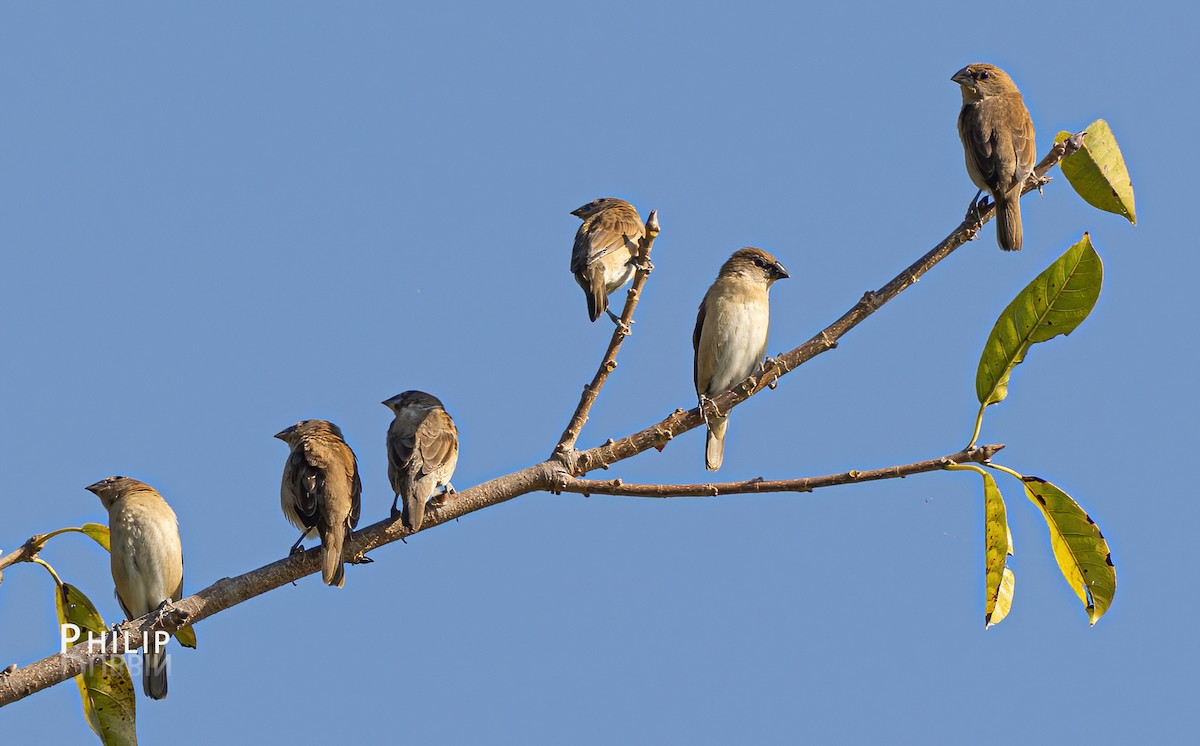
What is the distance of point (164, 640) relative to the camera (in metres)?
5.69

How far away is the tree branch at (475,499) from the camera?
4.89 metres

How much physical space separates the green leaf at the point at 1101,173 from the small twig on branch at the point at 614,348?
77.8 inches

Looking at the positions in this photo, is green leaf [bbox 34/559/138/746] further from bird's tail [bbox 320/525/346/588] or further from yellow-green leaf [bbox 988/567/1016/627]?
yellow-green leaf [bbox 988/567/1016/627]

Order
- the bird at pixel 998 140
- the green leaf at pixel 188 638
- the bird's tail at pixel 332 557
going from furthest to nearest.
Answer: the bird at pixel 998 140
the green leaf at pixel 188 638
the bird's tail at pixel 332 557

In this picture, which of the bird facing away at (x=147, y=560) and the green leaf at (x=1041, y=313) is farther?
the bird facing away at (x=147, y=560)

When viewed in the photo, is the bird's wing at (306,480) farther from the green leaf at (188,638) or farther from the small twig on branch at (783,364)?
the small twig on branch at (783,364)

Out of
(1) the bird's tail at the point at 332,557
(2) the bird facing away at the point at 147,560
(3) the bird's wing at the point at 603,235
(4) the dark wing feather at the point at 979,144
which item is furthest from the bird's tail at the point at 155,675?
(4) the dark wing feather at the point at 979,144

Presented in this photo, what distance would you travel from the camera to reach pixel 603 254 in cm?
848

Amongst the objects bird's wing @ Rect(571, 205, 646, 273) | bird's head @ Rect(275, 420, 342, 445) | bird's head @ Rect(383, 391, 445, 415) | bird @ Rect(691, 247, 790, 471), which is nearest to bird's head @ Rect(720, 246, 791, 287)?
bird @ Rect(691, 247, 790, 471)

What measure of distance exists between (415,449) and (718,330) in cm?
287

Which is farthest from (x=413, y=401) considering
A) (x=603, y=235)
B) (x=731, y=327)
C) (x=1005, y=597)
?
(x=1005, y=597)

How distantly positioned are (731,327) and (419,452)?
9.56ft

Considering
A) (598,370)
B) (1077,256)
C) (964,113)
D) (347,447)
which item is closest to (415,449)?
(347,447)

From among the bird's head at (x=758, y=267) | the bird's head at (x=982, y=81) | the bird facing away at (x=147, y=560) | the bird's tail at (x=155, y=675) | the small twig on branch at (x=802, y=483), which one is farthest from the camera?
the bird's head at (x=758, y=267)
